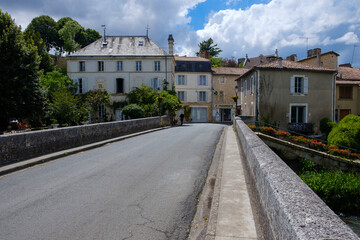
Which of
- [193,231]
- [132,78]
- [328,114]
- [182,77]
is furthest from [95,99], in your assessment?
[193,231]

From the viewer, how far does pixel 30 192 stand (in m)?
5.48

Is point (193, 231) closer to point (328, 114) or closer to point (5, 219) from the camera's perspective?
point (5, 219)

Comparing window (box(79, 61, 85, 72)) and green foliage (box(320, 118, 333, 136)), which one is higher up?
window (box(79, 61, 85, 72))

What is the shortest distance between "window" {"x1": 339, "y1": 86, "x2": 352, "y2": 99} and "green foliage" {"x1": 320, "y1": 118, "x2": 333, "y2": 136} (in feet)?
21.3

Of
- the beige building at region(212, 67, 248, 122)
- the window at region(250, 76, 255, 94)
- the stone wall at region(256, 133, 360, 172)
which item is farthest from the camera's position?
the beige building at region(212, 67, 248, 122)

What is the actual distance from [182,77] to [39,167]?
3917cm

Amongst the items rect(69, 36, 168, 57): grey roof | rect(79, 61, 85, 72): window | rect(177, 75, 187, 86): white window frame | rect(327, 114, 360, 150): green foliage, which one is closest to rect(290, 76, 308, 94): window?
rect(327, 114, 360, 150): green foliage

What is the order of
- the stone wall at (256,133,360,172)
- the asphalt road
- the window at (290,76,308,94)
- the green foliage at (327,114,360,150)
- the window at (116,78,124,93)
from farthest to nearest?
the window at (116,78,124,93) < the window at (290,76,308,94) < the green foliage at (327,114,360,150) < the stone wall at (256,133,360,172) < the asphalt road

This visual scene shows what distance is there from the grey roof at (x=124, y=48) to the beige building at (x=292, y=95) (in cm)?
1690

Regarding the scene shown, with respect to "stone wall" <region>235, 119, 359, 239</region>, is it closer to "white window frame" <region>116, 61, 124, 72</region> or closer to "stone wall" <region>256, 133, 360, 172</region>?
"stone wall" <region>256, 133, 360, 172</region>

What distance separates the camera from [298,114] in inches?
1064

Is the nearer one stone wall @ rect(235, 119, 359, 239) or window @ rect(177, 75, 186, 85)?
stone wall @ rect(235, 119, 359, 239)

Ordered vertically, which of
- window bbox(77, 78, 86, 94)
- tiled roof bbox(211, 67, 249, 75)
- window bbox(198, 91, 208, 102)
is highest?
tiled roof bbox(211, 67, 249, 75)

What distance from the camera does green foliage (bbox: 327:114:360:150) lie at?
58.5ft
